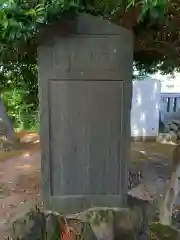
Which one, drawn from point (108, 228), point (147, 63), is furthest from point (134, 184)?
point (108, 228)

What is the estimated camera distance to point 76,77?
1.80m

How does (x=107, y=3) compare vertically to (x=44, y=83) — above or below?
above

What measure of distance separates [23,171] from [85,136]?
3.09 metres

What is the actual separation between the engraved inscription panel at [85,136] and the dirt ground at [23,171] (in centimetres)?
79

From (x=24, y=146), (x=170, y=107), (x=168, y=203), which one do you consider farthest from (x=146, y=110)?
(x=168, y=203)

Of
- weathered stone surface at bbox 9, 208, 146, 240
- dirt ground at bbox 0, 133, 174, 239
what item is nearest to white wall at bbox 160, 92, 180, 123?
dirt ground at bbox 0, 133, 174, 239

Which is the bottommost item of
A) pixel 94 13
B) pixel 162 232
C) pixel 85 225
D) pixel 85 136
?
pixel 162 232

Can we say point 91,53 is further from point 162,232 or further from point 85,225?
point 162,232

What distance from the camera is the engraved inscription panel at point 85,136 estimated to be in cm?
181

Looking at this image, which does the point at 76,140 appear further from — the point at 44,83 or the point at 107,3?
the point at 107,3

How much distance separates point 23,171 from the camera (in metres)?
4.74

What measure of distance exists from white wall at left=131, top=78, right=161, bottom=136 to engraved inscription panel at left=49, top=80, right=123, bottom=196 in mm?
5181

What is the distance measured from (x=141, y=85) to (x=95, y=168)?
5.23 m

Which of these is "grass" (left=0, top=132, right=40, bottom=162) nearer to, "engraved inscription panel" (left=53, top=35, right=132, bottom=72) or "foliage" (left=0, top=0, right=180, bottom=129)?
"foliage" (left=0, top=0, right=180, bottom=129)
